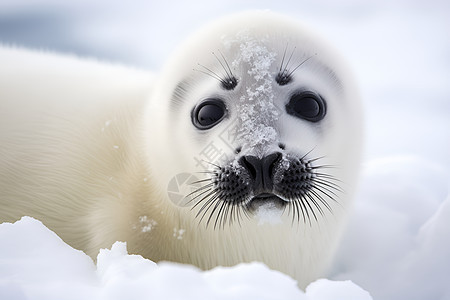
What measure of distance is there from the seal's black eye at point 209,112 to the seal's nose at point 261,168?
315 mm

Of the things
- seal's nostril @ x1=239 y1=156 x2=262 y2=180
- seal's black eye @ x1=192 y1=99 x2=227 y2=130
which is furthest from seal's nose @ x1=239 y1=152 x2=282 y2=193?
seal's black eye @ x1=192 y1=99 x2=227 y2=130

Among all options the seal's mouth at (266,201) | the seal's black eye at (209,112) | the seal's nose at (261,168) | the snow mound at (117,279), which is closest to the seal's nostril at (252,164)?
the seal's nose at (261,168)

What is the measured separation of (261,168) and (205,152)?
1.18ft

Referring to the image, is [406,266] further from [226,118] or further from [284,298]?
[284,298]

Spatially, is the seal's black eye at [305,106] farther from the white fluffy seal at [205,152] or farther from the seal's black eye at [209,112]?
the seal's black eye at [209,112]

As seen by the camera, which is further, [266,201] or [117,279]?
[266,201]

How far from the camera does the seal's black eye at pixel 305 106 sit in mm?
2135

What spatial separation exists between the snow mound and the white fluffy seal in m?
0.50

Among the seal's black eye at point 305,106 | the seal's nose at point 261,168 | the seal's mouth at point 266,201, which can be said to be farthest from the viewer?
the seal's black eye at point 305,106

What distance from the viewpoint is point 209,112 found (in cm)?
216

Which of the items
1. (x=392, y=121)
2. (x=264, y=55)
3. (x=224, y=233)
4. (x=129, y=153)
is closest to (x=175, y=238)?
(x=224, y=233)

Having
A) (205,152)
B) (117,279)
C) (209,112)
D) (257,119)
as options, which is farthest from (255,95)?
(117,279)

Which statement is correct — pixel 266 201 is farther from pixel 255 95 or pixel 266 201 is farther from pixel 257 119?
pixel 255 95

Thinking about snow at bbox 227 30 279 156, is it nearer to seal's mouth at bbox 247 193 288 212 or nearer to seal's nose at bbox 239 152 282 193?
seal's nose at bbox 239 152 282 193
